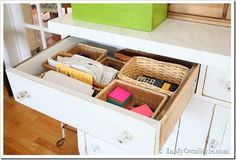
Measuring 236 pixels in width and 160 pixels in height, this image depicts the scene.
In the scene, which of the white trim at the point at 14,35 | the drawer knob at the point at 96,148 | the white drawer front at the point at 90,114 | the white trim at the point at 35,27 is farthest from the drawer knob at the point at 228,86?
the white trim at the point at 14,35

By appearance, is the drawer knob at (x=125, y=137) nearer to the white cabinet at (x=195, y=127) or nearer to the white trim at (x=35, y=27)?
the white cabinet at (x=195, y=127)

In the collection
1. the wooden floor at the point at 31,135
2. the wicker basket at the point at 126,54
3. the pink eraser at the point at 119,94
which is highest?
the wicker basket at the point at 126,54

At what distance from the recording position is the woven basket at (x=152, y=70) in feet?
2.56

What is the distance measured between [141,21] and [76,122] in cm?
34

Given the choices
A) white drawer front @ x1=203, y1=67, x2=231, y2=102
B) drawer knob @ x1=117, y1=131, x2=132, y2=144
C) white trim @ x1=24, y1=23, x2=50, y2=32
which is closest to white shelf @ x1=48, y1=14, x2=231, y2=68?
white drawer front @ x1=203, y1=67, x2=231, y2=102

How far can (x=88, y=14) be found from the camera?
79 centimetres

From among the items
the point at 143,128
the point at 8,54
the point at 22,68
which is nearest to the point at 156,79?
the point at 143,128

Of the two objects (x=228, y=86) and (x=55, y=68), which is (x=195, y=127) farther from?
(x=55, y=68)

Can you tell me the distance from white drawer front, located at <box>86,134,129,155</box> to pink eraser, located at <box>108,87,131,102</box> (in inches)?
8.4

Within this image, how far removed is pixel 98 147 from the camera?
910 millimetres

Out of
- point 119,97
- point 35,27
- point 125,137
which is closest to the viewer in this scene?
point 125,137

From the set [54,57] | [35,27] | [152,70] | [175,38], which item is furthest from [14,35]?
[175,38]

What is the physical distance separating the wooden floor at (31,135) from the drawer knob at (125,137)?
0.74 metres

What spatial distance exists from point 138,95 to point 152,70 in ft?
0.43
